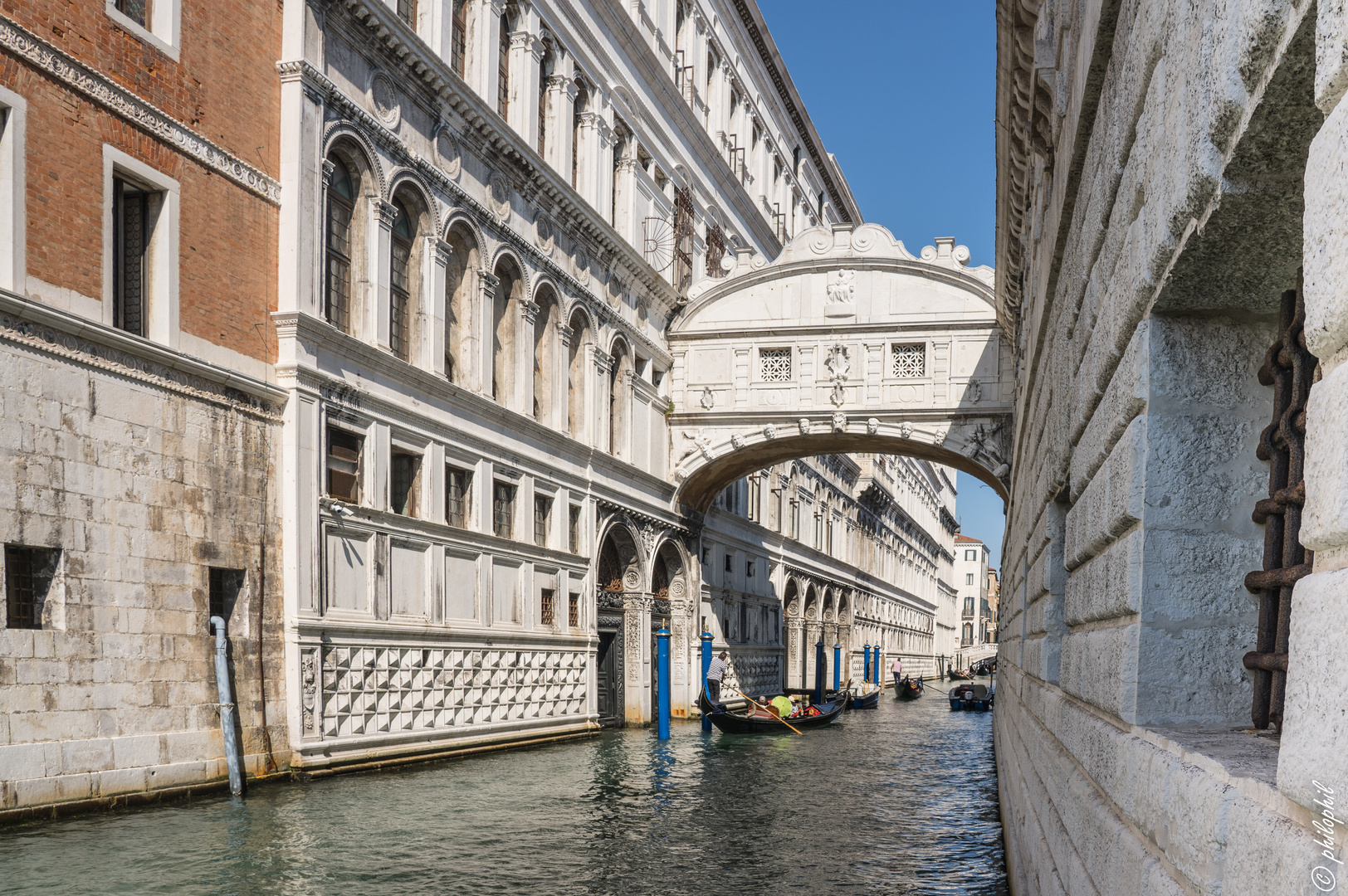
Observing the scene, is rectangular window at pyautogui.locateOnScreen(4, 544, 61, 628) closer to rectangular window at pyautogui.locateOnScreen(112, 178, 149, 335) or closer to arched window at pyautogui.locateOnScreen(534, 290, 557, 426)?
rectangular window at pyautogui.locateOnScreen(112, 178, 149, 335)

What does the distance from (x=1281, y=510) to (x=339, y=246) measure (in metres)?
12.8

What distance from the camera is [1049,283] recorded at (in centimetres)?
680

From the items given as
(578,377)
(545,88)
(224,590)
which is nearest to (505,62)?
(545,88)

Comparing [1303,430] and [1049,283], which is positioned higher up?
[1049,283]

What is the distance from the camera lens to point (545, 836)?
10133mm

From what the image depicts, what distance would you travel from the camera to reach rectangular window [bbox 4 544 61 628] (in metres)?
9.57

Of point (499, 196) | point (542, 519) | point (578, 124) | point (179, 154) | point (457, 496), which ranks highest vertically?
point (578, 124)

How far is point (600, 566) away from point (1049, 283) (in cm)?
1645

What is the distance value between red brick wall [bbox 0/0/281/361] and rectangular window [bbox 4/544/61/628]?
79.9 inches

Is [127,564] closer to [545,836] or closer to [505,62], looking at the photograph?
[545,836]

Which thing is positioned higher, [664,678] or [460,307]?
[460,307]

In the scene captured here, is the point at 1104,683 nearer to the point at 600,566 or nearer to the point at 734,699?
the point at 600,566

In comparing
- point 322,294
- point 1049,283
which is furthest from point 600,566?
point 1049,283

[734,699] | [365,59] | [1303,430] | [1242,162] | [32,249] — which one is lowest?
[734,699]
